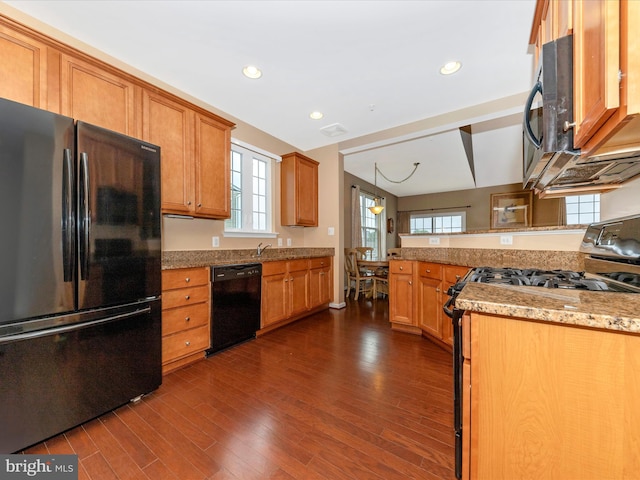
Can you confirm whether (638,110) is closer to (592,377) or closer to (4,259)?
(592,377)

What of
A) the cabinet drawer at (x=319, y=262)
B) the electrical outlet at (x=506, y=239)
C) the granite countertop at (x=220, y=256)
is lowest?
the cabinet drawer at (x=319, y=262)

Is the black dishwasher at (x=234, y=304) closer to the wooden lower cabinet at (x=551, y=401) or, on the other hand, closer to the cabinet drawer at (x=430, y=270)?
the cabinet drawer at (x=430, y=270)

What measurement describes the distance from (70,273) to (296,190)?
9.55 ft

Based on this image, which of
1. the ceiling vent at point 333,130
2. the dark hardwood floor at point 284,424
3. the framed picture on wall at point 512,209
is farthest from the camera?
the framed picture on wall at point 512,209

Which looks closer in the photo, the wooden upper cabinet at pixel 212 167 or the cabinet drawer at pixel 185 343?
the cabinet drawer at pixel 185 343

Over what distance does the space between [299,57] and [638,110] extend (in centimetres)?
238

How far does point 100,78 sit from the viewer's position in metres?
1.93

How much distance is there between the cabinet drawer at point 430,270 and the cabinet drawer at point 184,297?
227 centimetres

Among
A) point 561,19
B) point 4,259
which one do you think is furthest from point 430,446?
point 4,259

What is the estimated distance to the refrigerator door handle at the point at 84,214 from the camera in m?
1.47

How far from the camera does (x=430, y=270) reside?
2777 millimetres

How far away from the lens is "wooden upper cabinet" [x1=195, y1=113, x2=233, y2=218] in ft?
8.50

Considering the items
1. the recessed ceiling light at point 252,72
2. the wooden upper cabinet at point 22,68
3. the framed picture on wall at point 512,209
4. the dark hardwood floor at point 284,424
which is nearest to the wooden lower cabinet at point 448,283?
the dark hardwood floor at point 284,424

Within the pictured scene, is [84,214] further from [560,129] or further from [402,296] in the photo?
[402,296]
